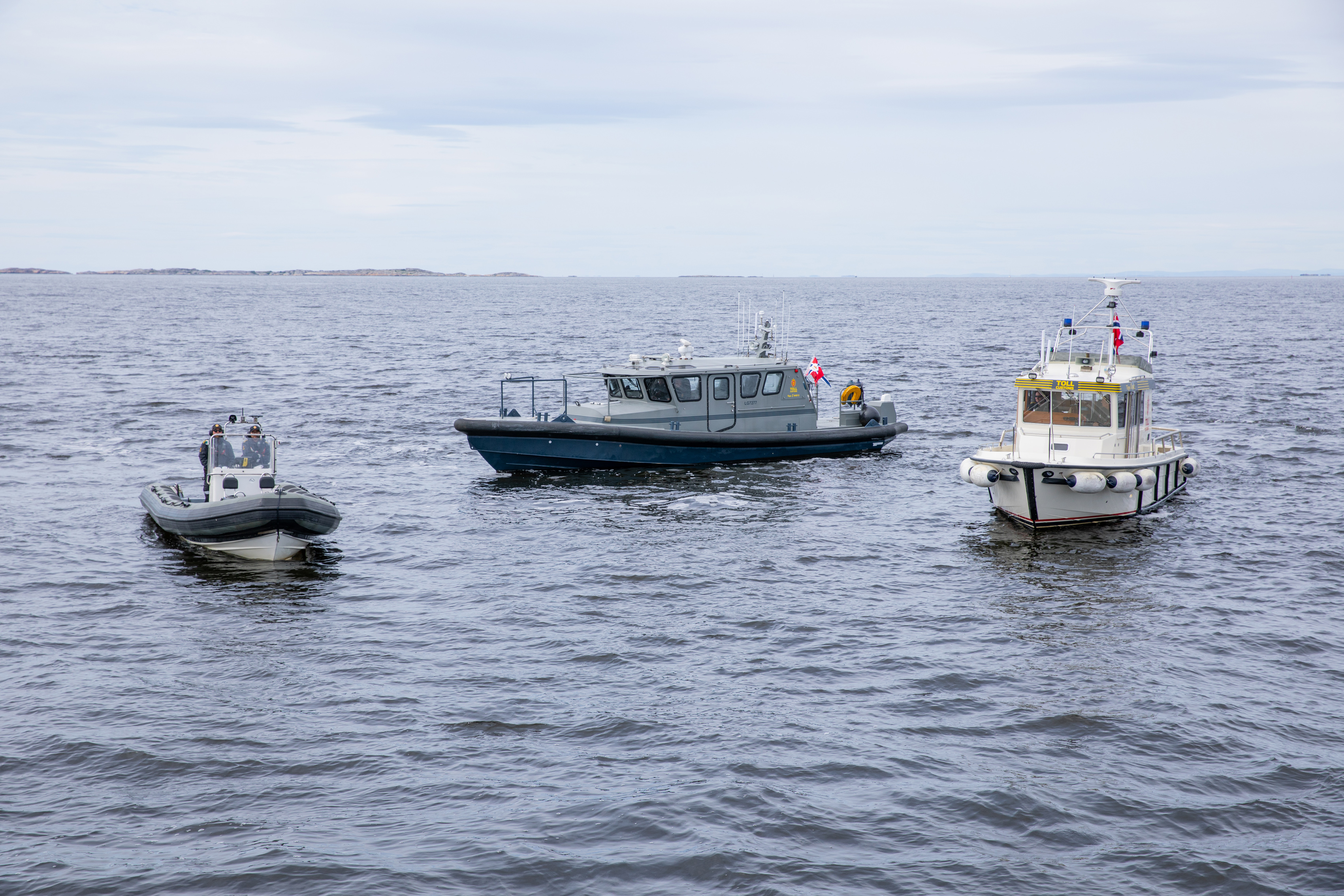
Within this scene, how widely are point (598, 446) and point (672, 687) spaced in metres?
12.2

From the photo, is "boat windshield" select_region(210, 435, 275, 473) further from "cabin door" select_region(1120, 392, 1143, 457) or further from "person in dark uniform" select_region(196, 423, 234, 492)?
"cabin door" select_region(1120, 392, 1143, 457)

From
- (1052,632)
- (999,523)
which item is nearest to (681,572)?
(1052,632)

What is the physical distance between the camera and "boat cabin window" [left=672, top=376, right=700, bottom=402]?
25.4 metres

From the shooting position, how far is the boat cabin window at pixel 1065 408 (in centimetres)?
2047

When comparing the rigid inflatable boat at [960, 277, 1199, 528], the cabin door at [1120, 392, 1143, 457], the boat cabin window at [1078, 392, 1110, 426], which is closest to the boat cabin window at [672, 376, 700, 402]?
the rigid inflatable boat at [960, 277, 1199, 528]

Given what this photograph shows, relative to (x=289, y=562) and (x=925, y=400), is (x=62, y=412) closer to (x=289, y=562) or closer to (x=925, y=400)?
(x=289, y=562)

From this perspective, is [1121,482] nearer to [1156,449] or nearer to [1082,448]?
[1082,448]

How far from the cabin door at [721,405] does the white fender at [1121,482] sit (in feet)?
29.9

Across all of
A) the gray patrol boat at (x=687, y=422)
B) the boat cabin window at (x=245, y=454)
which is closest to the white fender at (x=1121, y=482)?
the gray patrol boat at (x=687, y=422)

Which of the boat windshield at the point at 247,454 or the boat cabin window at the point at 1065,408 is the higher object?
the boat cabin window at the point at 1065,408

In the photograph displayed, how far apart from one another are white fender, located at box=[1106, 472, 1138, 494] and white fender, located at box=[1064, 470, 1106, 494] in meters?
0.09

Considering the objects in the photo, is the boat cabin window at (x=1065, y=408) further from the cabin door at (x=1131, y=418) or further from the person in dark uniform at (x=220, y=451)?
the person in dark uniform at (x=220, y=451)

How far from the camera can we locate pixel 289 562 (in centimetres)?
1756

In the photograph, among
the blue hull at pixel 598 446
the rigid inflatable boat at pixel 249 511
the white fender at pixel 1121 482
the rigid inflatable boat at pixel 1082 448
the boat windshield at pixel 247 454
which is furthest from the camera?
the blue hull at pixel 598 446
